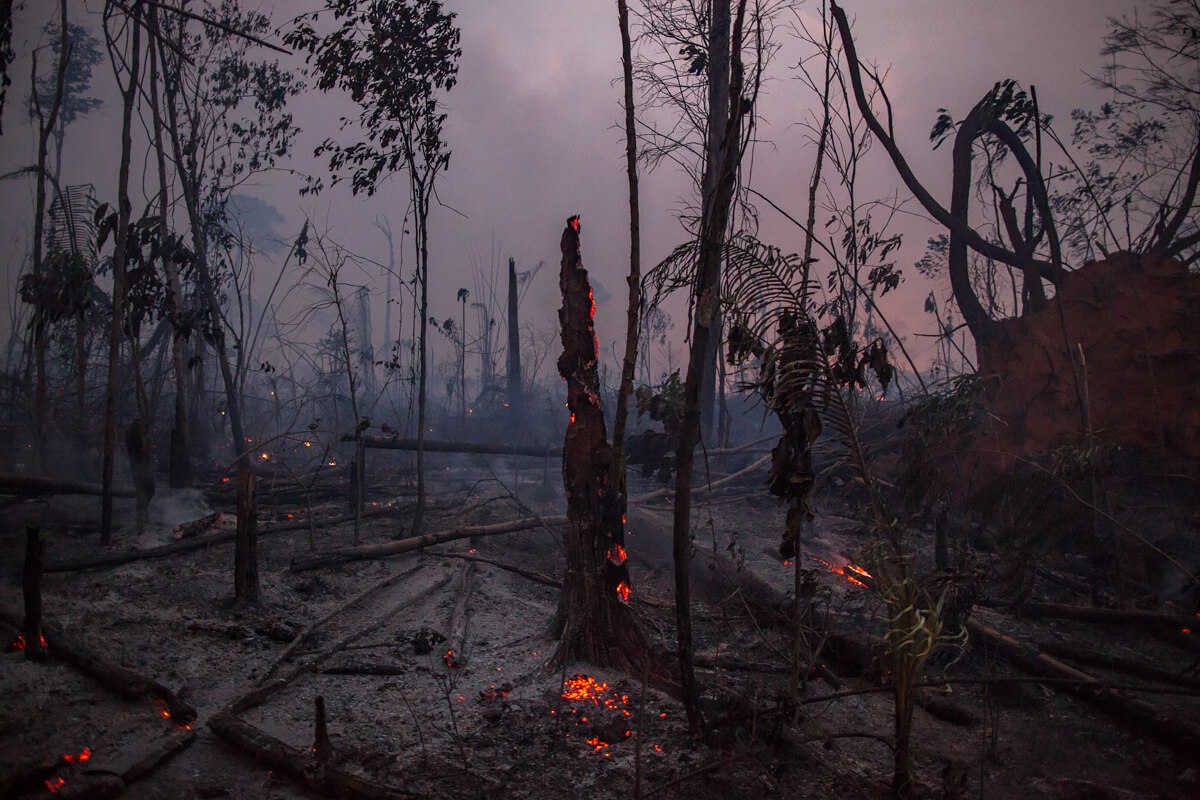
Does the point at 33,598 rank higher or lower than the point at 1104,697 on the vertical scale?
higher

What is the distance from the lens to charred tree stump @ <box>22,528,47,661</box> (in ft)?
12.4

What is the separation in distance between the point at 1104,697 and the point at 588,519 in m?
3.33

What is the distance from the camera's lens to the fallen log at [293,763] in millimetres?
2855

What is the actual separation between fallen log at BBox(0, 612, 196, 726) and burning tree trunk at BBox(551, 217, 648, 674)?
2165mm

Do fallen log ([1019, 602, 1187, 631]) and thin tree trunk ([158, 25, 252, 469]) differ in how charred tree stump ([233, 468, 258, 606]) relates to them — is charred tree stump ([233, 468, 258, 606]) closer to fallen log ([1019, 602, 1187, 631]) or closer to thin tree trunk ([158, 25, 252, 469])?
thin tree trunk ([158, 25, 252, 469])

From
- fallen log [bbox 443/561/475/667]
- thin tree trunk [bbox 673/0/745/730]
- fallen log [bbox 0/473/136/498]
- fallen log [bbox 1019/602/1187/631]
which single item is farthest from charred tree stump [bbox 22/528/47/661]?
fallen log [bbox 1019/602/1187/631]

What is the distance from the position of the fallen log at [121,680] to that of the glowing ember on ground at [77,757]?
42 cm

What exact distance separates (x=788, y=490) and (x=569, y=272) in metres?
2.20

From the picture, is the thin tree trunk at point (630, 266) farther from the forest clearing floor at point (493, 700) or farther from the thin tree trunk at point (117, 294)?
the thin tree trunk at point (117, 294)

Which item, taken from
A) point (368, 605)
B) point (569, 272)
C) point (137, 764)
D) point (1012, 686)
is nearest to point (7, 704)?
point (137, 764)

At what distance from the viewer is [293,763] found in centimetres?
305

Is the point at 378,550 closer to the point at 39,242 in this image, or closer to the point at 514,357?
the point at 39,242

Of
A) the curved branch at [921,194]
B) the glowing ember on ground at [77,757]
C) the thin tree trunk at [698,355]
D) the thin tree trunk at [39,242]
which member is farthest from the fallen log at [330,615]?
the curved branch at [921,194]

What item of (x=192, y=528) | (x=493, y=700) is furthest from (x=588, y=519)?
(x=192, y=528)
